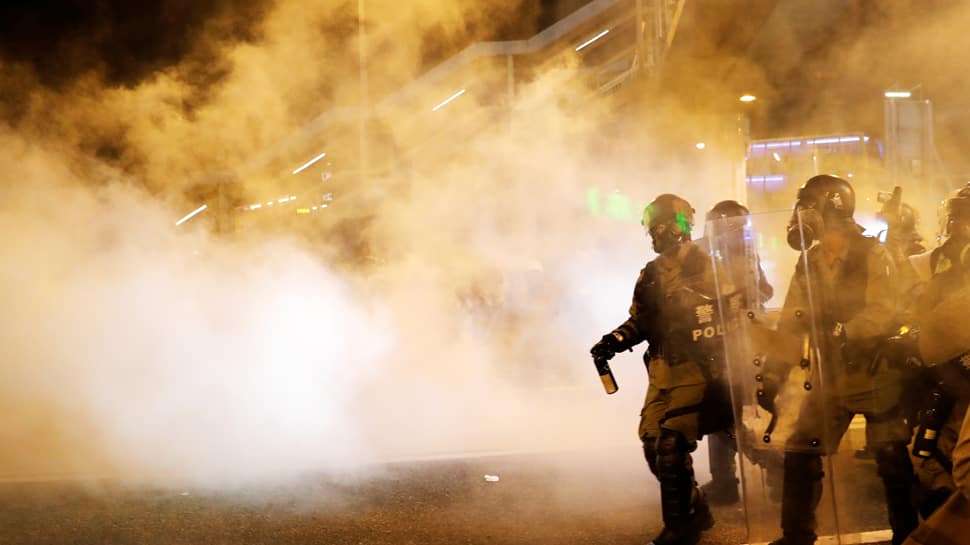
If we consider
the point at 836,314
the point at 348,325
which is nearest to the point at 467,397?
the point at 348,325

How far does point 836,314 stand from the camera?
302 cm

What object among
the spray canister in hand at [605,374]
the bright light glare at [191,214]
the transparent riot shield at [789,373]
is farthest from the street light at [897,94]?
the bright light glare at [191,214]

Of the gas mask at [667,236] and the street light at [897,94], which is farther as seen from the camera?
the street light at [897,94]

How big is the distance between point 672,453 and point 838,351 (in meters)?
0.85

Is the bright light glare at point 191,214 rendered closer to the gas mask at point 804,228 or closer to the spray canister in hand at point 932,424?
the gas mask at point 804,228

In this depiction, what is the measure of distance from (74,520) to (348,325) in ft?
9.69

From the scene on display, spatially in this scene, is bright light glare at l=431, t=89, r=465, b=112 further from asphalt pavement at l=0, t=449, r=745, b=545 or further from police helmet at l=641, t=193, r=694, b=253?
police helmet at l=641, t=193, r=694, b=253

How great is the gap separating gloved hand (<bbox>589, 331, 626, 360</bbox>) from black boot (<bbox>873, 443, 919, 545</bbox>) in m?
1.16

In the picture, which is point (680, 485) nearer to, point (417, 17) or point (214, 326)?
point (214, 326)

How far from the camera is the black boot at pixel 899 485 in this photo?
3.11m

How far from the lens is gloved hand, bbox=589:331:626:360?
356 centimetres

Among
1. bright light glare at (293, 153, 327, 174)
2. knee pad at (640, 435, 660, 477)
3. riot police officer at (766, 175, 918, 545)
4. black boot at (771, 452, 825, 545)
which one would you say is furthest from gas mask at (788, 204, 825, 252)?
bright light glare at (293, 153, 327, 174)

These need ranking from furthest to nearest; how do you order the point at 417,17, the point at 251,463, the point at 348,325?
the point at 417,17
the point at 348,325
the point at 251,463

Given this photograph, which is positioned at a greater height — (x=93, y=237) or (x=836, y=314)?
(x=93, y=237)
